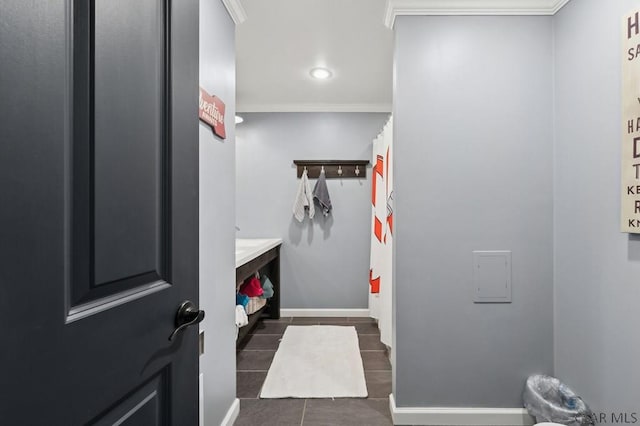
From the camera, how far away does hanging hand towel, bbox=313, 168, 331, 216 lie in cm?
384

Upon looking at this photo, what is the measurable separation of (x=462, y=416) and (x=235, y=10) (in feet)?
8.50

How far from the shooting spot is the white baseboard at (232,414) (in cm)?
186

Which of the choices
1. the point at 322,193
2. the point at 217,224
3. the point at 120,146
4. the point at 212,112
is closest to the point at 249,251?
the point at 217,224

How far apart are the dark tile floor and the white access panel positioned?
0.93 meters

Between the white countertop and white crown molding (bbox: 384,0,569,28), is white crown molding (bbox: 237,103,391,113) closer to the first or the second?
the white countertop

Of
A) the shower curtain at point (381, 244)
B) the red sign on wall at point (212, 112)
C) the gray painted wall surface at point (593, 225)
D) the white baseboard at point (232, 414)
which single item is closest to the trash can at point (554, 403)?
the gray painted wall surface at point (593, 225)

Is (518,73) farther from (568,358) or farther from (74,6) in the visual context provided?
(74,6)

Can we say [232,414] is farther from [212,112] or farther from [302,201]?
[302,201]

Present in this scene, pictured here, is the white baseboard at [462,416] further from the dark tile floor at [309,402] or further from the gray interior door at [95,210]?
the gray interior door at [95,210]

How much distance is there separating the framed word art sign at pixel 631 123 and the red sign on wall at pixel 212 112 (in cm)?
175

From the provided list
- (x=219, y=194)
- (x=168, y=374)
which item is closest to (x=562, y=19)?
(x=219, y=194)

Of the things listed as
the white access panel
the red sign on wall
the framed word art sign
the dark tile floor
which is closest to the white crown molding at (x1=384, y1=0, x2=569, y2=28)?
the framed word art sign

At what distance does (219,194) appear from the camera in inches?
69.5

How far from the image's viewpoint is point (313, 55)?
269cm
